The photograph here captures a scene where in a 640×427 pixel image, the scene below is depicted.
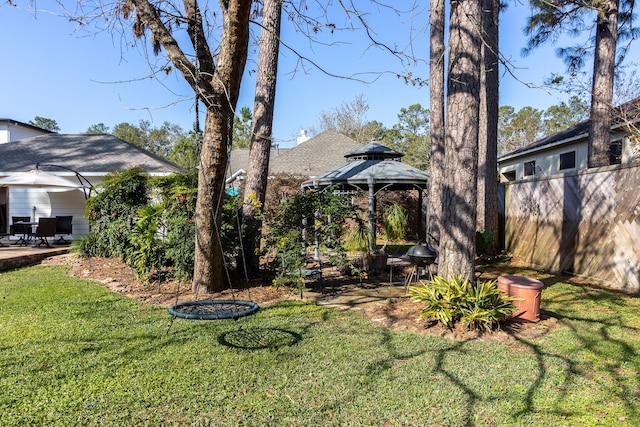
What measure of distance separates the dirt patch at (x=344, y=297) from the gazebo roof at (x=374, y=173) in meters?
2.60

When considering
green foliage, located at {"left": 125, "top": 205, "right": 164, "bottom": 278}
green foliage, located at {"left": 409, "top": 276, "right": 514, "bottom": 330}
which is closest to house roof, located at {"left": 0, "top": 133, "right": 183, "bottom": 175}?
green foliage, located at {"left": 125, "top": 205, "right": 164, "bottom": 278}

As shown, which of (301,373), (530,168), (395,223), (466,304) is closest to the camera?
(301,373)

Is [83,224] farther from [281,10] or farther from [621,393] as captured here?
[621,393]

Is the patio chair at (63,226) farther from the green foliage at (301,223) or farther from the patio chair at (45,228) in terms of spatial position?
the green foliage at (301,223)

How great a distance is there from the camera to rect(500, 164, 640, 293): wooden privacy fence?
21.4 ft

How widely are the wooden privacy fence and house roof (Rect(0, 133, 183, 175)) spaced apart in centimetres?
1117

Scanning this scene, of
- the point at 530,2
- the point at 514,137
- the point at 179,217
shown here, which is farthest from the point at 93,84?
the point at 514,137

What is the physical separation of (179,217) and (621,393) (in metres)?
6.05

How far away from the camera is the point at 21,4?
5723 millimetres

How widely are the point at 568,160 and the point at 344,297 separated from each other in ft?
40.3

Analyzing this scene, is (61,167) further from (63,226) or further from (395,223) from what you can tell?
(395,223)

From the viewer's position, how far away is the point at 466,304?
4691mm

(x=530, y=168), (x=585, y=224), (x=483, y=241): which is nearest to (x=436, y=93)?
(x=483, y=241)

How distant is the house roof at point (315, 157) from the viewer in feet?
59.8
